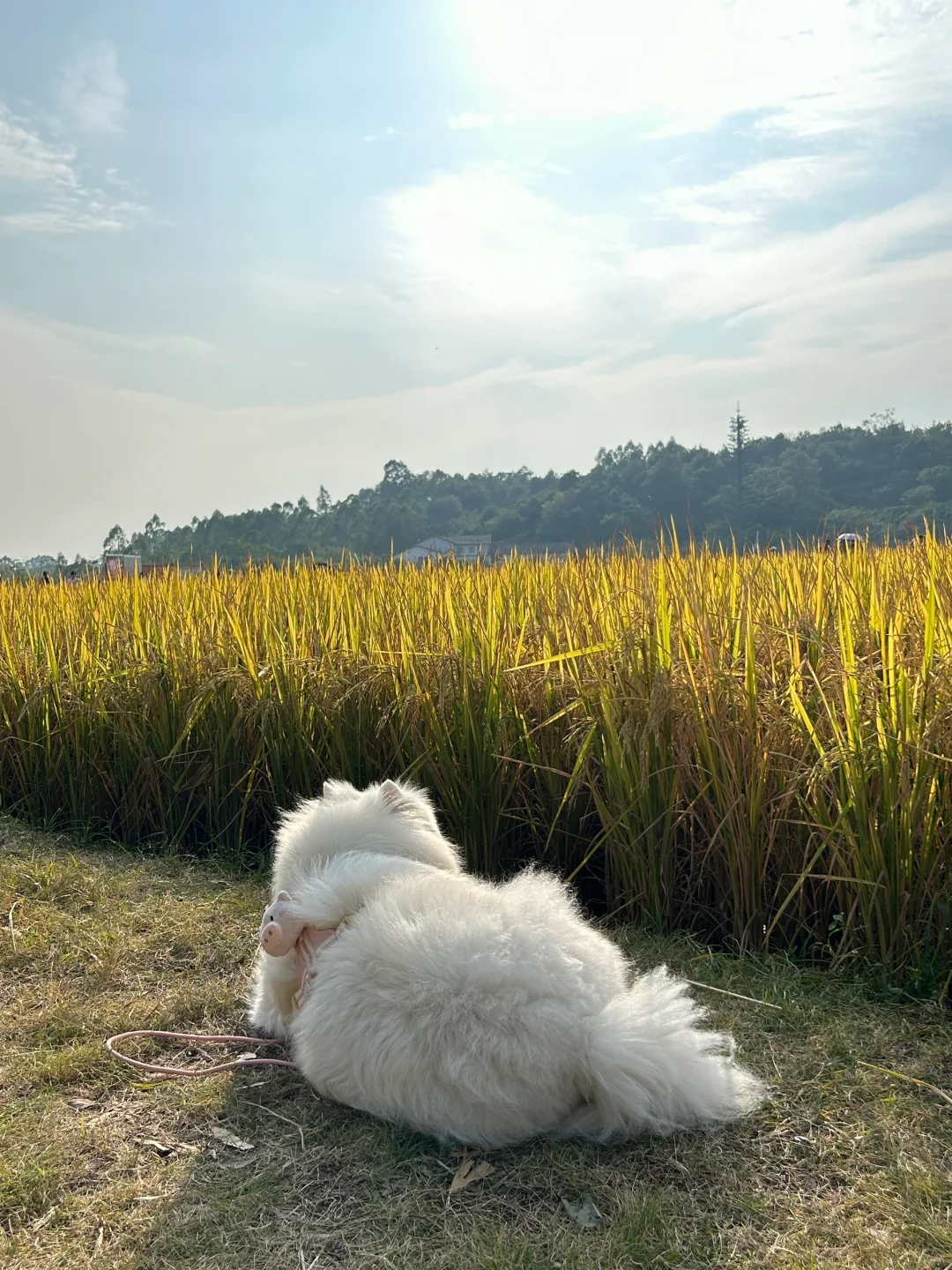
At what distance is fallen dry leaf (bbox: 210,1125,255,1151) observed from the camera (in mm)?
2146

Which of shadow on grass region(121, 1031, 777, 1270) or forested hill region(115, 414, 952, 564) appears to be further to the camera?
forested hill region(115, 414, 952, 564)

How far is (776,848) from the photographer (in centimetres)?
315

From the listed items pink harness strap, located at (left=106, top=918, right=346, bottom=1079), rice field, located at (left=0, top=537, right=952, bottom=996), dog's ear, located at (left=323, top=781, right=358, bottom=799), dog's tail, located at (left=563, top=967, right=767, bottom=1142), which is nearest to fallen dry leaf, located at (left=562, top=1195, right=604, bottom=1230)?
dog's tail, located at (left=563, top=967, right=767, bottom=1142)

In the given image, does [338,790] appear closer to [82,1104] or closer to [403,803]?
[403,803]

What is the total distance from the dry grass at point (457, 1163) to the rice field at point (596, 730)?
0.41 m

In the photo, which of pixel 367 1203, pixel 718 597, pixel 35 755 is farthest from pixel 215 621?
pixel 367 1203

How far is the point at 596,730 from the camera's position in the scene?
3.44 m

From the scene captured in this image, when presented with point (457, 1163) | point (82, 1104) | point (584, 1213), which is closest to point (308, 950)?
point (457, 1163)

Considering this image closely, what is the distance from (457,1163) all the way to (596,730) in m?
1.70

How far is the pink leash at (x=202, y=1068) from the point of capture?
8.05ft

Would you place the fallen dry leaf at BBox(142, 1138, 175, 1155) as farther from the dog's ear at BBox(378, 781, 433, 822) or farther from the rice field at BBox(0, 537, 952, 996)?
the rice field at BBox(0, 537, 952, 996)

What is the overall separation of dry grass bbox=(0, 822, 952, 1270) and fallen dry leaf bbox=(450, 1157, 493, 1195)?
24mm

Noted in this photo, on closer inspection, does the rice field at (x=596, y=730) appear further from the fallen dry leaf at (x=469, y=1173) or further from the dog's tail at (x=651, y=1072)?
the fallen dry leaf at (x=469, y=1173)

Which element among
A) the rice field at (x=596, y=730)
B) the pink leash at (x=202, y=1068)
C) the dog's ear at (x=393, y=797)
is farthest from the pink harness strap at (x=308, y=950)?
the rice field at (x=596, y=730)
